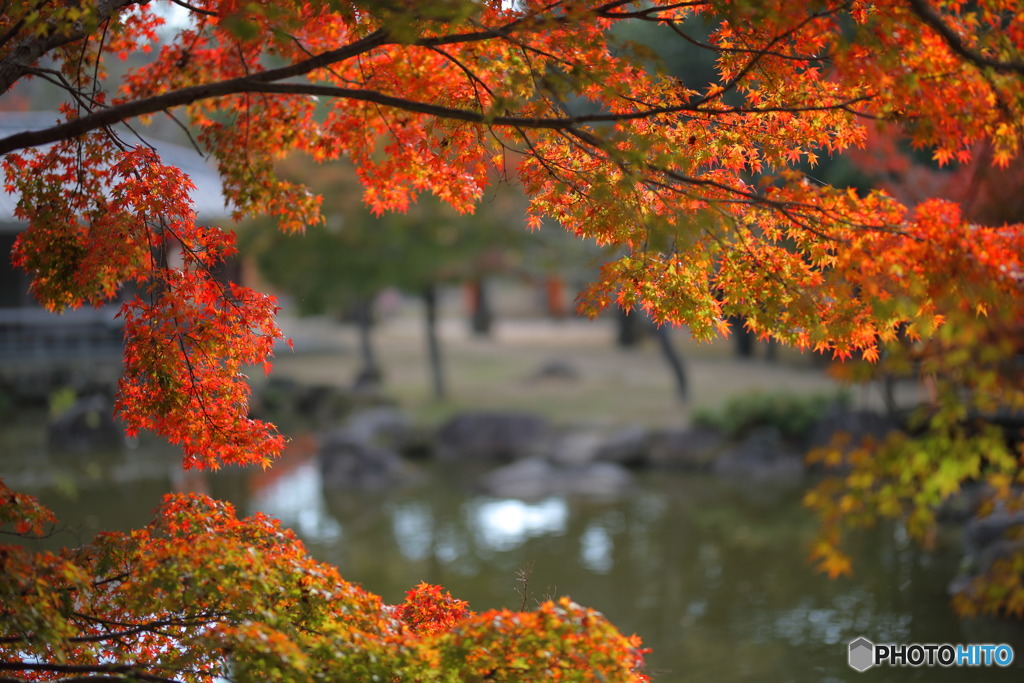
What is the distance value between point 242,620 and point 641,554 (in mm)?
6599

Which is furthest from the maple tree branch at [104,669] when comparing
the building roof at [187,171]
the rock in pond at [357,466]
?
the building roof at [187,171]

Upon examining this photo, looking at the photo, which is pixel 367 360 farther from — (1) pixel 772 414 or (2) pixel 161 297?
(2) pixel 161 297

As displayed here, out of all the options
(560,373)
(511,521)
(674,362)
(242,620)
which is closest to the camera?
(242,620)

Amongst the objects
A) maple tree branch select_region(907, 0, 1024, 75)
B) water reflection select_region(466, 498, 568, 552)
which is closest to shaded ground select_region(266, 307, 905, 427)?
water reflection select_region(466, 498, 568, 552)

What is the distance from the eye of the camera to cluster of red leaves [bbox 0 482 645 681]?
2.95 m

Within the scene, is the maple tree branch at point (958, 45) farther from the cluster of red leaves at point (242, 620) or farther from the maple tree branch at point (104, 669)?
the maple tree branch at point (104, 669)

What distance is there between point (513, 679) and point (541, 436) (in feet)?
34.7

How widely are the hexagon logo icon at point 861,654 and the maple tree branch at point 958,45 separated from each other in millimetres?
4855

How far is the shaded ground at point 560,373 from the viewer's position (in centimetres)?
1576

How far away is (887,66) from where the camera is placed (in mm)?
2947

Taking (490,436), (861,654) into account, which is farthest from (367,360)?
(861,654)

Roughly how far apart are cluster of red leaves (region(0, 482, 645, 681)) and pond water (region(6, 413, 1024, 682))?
260 centimetres

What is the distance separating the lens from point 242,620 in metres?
3.34

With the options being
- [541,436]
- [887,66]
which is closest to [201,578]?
[887,66]
